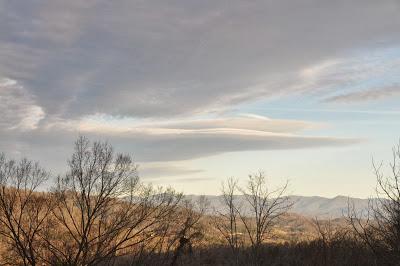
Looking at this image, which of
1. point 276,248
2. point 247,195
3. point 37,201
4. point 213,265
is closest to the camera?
point 37,201

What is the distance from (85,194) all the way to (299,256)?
13.9 meters

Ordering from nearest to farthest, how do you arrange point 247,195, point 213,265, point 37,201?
point 37,201
point 247,195
point 213,265

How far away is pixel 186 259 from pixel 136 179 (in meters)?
12.3

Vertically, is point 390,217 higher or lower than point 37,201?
lower

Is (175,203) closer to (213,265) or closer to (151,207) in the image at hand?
(151,207)

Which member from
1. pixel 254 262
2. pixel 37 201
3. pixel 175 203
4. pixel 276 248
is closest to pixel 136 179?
pixel 175 203

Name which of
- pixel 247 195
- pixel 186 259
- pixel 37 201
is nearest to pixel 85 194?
pixel 37 201

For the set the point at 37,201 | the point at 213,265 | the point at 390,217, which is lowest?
the point at 213,265

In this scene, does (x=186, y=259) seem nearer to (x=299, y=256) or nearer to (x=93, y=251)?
(x=299, y=256)

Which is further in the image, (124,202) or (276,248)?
(276,248)

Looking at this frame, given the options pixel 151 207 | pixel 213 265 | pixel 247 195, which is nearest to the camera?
pixel 151 207

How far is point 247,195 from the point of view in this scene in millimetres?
21656

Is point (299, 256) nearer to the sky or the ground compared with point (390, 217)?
nearer to the ground

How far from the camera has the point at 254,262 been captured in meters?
20.7
